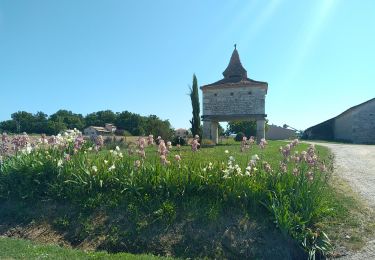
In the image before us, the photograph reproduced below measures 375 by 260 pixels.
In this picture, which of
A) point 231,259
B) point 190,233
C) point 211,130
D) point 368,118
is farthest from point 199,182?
point 368,118

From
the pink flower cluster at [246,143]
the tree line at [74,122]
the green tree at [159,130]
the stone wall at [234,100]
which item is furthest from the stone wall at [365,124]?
the pink flower cluster at [246,143]

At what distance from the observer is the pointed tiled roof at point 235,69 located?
33.1 m

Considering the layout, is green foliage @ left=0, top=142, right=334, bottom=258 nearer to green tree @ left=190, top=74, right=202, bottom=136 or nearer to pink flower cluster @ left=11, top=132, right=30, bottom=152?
pink flower cluster @ left=11, top=132, right=30, bottom=152

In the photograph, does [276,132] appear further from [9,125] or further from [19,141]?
[19,141]

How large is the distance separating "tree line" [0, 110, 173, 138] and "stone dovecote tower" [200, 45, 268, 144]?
410 centimetres

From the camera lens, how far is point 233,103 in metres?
29.5

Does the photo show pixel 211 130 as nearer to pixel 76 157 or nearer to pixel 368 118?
pixel 368 118

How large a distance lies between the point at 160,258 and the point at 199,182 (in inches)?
70.6

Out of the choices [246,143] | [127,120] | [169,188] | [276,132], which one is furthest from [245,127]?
[169,188]

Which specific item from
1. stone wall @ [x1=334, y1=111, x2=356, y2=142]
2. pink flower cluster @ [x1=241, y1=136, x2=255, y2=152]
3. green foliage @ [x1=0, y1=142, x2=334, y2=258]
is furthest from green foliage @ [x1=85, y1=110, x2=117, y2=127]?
pink flower cluster @ [x1=241, y1=136, x2=255, y2=152]

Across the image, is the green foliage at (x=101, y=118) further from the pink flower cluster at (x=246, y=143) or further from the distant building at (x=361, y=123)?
the pink flower cluster at (x=246, y=143)

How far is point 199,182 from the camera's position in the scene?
235 inches

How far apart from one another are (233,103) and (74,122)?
173 feet

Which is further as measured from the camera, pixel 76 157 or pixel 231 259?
pixel 76 157
